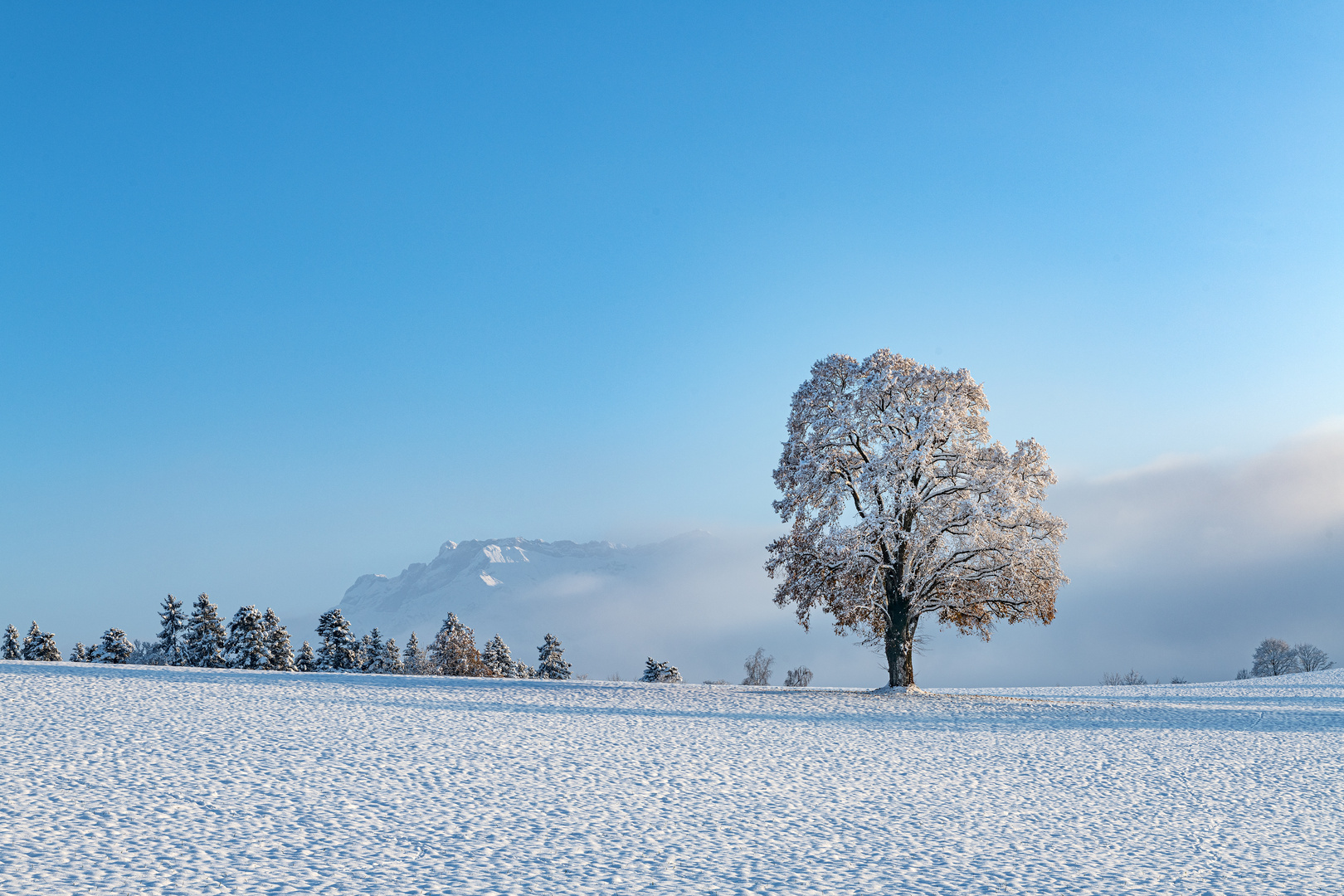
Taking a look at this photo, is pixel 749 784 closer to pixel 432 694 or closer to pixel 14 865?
pixel 14 865

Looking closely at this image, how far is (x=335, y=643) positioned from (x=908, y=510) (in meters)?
47.9

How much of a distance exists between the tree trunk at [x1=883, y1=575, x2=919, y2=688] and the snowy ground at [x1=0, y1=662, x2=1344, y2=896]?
6.03 metres

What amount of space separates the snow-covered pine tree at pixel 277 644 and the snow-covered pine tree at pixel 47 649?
1719 centimetres

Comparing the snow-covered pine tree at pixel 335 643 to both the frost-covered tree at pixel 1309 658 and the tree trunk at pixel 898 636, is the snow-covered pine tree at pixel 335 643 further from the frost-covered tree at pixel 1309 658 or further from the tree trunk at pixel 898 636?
the frost-covered tree at pixel 1309 658

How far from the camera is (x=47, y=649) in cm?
6138

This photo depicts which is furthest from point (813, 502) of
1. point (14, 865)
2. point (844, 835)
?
point (14, 865)

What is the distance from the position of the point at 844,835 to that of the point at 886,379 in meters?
20.5

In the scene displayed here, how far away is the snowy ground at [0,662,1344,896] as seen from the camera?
8977mm

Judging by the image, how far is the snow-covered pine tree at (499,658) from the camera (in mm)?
66500

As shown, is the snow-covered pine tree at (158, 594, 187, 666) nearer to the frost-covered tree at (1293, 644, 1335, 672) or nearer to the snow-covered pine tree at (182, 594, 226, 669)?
the snow-covered pine tree at (182, 594, 226, 669)

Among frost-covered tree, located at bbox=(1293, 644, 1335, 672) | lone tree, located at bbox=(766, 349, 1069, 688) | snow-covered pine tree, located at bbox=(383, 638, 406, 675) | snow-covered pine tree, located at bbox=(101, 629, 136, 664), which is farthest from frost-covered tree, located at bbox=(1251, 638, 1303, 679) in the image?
snow-covered pine tree, located at bbox=(101, 629, 136, 664)

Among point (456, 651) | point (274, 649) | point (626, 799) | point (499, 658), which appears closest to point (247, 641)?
point (274, 649)

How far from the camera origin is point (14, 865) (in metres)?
8.38

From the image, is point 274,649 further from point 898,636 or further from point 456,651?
point 898,636
